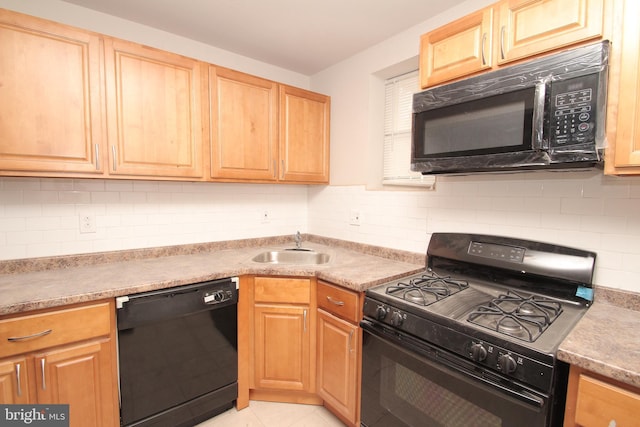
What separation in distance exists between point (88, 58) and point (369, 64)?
1715mm

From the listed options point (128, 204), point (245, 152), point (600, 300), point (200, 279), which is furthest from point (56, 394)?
point (600, 300)

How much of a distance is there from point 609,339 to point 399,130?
1.69 meters

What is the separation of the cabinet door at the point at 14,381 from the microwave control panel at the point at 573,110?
2.26 meters

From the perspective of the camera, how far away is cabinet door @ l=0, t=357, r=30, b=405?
1242 mm

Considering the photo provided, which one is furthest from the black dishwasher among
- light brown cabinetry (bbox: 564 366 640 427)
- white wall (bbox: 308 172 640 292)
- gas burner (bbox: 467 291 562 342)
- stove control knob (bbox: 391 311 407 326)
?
light brown cabinetry (bbox: 564 366 640 427)

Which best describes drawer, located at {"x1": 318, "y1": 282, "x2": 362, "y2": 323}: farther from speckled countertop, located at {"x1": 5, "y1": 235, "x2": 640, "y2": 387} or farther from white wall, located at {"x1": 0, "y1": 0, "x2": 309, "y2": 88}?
white wall, located at {"x1": 0, "y1": 0, "x2": 309, "y2": 88}

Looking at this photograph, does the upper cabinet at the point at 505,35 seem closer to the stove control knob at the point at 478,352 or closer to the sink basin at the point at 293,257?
the stove control knob at the point at 478,352

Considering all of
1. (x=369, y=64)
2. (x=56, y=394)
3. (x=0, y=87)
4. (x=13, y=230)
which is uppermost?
(x=369, y=64)

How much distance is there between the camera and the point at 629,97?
40.0 inches

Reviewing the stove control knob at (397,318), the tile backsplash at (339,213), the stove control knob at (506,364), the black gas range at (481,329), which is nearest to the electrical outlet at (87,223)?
the tile backsplash at (339,213)

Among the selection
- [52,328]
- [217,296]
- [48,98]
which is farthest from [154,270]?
[48,98]

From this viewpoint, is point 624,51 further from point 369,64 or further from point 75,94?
point 75,94

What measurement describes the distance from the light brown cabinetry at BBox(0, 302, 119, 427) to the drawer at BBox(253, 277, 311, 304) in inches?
29.0

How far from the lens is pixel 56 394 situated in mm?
1348
